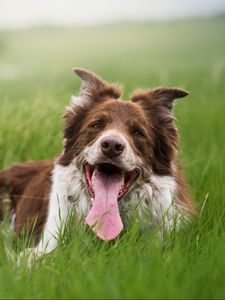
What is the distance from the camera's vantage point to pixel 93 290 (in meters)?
3.51

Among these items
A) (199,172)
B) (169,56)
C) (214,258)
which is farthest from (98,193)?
(169,56)

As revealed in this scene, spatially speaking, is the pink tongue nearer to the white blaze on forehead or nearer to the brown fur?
the white blaze on forehead

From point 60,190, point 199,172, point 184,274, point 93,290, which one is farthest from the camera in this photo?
point 199,172

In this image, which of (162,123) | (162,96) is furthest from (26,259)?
(162,96)

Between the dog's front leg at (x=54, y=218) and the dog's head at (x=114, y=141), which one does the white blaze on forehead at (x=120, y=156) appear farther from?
the dog's front leg at (x=54, y=218)

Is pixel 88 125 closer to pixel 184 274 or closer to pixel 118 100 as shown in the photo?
pixel 118 100

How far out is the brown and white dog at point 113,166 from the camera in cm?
508

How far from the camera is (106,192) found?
515cm

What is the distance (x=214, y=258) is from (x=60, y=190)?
179cm

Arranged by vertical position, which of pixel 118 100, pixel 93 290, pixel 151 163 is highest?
pixel 118 100

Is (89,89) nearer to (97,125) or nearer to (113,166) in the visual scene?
(97,125)

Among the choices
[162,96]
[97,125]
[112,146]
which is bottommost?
[112,146]

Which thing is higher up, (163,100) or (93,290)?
(163,100)

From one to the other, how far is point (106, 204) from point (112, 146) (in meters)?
0.53
